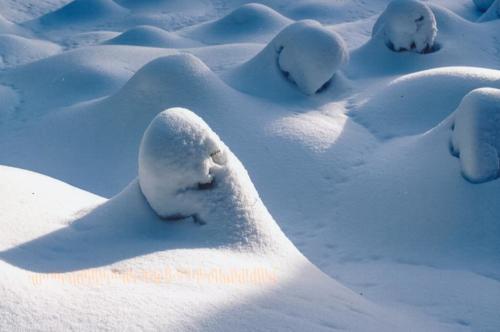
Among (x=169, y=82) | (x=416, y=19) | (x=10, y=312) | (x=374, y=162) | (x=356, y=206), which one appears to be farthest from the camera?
(x=416, y=19)

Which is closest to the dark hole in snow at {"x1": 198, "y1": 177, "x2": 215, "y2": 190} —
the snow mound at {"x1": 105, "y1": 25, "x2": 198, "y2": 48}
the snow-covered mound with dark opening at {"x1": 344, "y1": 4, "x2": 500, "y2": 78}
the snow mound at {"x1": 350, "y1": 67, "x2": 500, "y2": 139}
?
the snow mound at {"x1": 350, "y1": 67, "x2": 500, "y2": 139}

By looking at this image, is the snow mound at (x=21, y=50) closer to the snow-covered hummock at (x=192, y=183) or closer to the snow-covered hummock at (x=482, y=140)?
the snow-covered hummock at (x=192, y=183)

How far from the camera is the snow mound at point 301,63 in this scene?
5828 millimetres

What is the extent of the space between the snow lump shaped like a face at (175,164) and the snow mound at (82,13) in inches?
372

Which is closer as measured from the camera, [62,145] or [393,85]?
[62,145]

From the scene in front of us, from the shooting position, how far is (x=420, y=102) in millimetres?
5516

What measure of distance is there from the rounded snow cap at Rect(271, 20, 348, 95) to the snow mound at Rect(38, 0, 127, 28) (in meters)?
6.88

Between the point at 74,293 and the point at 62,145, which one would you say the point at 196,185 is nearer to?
the point at 74,293

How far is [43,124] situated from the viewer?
18.0 ft

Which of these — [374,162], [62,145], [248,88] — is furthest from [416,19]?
[62,145]

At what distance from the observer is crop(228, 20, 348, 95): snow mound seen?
5828mm

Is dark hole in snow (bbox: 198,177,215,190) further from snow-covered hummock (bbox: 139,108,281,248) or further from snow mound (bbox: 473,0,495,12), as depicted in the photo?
snow mound (bbox: 473,0,495,12)

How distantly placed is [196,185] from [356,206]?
69.8 inches

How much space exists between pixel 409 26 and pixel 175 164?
5.54 meters
